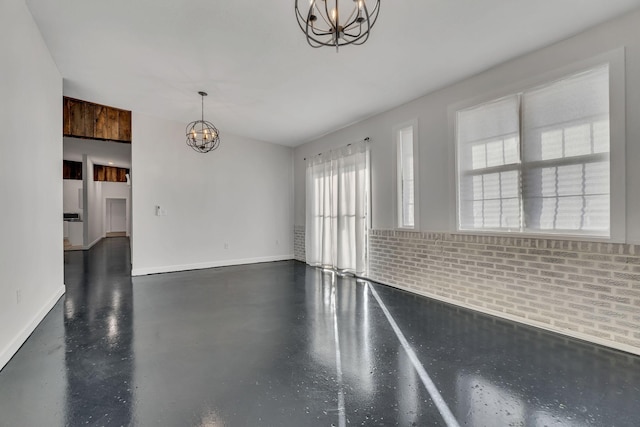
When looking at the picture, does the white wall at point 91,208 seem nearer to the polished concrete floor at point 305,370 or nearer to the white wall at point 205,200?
the white wall at point 205,200

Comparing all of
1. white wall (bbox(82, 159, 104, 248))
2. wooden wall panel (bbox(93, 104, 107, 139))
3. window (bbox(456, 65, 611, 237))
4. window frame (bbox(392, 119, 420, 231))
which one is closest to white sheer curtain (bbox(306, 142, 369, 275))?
window frame (bbox(392, 119, 420, 231))

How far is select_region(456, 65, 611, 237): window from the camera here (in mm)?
2535

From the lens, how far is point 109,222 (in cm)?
1402

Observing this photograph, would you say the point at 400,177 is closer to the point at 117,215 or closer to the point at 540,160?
the point at 540,160

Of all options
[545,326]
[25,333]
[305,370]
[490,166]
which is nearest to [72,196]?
[25,333]

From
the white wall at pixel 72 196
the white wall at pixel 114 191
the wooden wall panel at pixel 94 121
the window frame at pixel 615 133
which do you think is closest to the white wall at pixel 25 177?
the wooden wall panel at pixel 94 121

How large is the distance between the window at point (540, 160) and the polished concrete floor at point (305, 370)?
3.53 feet

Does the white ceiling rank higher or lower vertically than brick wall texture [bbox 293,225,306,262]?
higher

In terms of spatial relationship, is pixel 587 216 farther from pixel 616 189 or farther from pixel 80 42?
pixel 80 42

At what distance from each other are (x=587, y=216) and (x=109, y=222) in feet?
55.6

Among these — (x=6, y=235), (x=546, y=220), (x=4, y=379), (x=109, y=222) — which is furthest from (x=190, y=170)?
(x=109, y=222)

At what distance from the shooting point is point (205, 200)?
5.84 m

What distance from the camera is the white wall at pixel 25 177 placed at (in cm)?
224

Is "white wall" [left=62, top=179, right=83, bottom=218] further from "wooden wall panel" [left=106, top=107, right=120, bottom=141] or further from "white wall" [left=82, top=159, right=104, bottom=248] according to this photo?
A: "wooden wall panel" [left=106, top=107, right=120, bottom=141]
